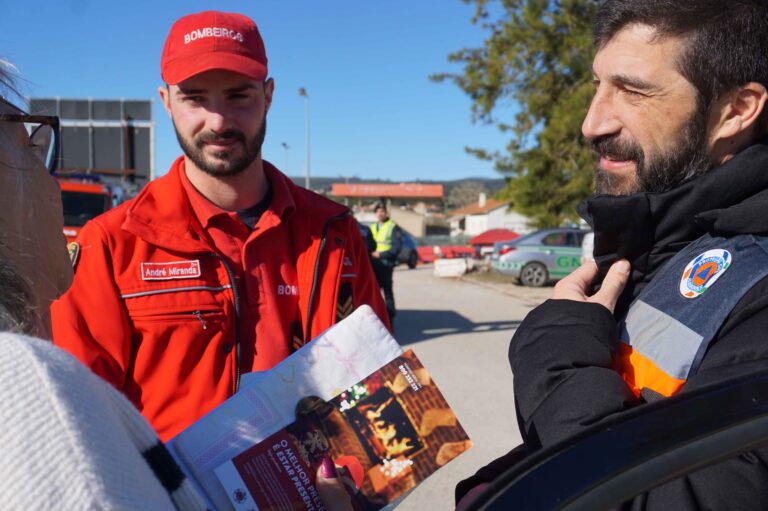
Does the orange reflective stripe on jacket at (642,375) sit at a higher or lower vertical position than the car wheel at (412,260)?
higher

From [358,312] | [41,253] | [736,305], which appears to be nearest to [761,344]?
[736,305]

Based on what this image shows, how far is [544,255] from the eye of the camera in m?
16.5

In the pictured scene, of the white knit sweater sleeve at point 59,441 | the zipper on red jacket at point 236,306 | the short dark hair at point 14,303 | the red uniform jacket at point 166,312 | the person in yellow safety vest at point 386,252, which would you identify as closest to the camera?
the white knit sweater sleeve at point 59,441

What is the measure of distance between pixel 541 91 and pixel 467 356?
37.0 ft

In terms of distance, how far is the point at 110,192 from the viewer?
37.8ft

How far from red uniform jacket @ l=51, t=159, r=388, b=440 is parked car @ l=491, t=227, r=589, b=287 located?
14999mm

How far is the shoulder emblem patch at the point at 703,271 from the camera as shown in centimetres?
117

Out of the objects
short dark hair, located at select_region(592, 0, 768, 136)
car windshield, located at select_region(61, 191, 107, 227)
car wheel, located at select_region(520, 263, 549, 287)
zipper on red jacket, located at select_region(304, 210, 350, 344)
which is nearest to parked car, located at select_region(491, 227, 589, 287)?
car wheel, located at select_region(520, 263, 549, 287)

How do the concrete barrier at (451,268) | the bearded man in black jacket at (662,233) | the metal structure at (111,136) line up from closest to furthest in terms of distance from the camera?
the bearded man in black jacket at (662,233) → the metal structure at (111,136) → the concrete barrier at (451,268)

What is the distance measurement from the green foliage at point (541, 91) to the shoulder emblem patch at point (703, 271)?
15412 millimetres

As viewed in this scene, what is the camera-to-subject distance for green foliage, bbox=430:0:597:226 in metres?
16.4

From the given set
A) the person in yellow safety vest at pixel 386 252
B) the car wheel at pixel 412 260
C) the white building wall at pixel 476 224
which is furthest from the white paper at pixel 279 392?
the white building wall at pixel 476 224

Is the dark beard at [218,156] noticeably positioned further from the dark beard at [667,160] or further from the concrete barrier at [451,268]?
the concrete barrier at [451,268]

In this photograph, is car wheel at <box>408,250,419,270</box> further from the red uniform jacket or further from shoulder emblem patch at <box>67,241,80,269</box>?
shoulder emblem patch at <box>67,241,80,269</box>
